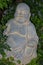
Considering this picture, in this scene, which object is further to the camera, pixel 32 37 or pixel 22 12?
pixel 32 37

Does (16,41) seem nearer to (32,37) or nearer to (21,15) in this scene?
(32,37)

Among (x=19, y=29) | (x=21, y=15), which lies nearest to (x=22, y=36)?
(x=19, y=29)

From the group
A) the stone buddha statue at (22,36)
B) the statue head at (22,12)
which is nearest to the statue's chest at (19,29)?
the stone buddha statue at (22,36)

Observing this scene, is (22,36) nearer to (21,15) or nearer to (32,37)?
(32,37)

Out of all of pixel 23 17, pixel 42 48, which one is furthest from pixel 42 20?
pixel 23 17

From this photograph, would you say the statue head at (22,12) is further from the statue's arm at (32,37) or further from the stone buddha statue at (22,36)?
the statue's arm at (32,37)

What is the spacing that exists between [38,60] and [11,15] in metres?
0.77

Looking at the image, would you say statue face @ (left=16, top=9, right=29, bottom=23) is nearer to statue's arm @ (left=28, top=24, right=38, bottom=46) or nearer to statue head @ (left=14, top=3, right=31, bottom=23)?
statue head @ (left=14, top=3, right=31, bottom=23)

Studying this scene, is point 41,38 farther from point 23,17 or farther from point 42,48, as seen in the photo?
point 23,17

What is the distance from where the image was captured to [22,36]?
3.62 m

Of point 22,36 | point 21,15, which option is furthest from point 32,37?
point 21,15

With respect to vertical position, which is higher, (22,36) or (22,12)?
(22,12)

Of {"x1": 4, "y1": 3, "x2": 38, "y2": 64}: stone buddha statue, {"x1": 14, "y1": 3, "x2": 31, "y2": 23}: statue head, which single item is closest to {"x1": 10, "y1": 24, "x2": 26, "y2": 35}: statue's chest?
{"x1": 4, "y1": 3, "x2": 38, "y2": 64}: stone buddha statue

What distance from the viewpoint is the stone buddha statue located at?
3532 mm
